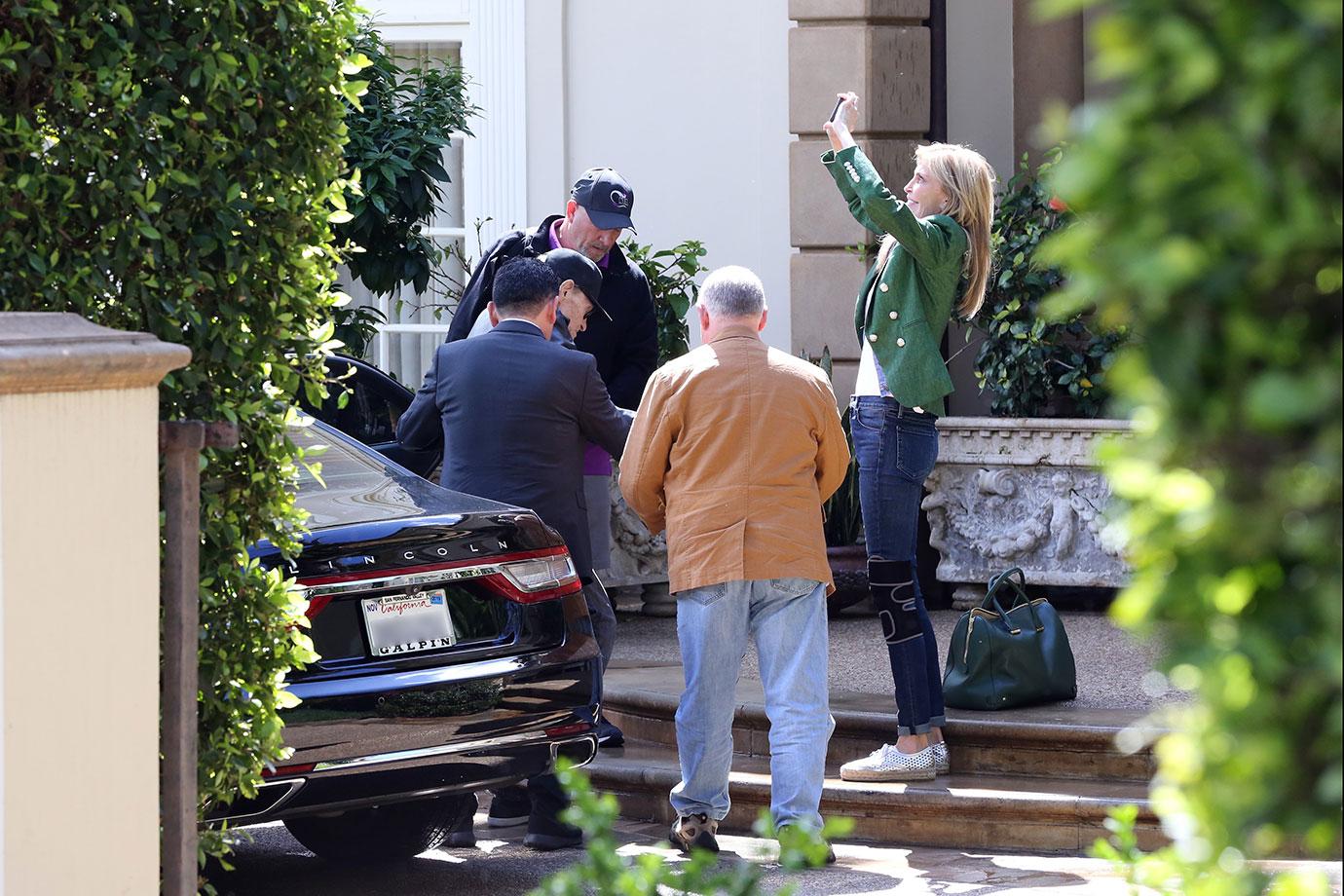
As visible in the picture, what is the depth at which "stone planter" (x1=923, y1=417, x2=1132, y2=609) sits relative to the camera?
30.6ft

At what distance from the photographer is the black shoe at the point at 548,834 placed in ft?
20.0

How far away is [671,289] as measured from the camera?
9.91m

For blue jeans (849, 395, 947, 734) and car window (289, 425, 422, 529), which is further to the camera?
blue jeans (849, 395, 947, 734)

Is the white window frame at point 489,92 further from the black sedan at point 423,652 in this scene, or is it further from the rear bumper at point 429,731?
the rear bumper at point 429,731

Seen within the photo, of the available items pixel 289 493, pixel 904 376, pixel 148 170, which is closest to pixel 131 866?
pixel 289 493

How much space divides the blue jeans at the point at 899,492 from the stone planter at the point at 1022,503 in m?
3.24

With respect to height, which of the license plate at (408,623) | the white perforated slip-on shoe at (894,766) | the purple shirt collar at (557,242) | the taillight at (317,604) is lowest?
the white perforated slip-on shoe at (894,766)

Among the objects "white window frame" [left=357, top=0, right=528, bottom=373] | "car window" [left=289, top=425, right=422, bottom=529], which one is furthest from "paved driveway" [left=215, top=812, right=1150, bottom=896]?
"white window frame" [left=357, top=0, right=528, bottom=373]

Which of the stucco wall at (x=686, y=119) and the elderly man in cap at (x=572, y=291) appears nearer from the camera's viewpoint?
the elderly man in cap at (x=572, y=291)

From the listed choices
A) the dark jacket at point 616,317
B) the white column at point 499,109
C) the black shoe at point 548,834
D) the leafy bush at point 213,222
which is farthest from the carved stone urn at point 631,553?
the leafy bush at point 213,222

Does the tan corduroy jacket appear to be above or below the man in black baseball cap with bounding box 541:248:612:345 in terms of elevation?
below

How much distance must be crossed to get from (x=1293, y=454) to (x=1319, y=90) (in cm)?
26

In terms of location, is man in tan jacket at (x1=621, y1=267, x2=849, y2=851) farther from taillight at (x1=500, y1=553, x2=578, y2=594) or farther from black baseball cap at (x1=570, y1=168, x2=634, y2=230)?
black baseball cap at (x1=570, y1=168, x2=634, y2=230)

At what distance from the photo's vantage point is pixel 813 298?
406 inches
